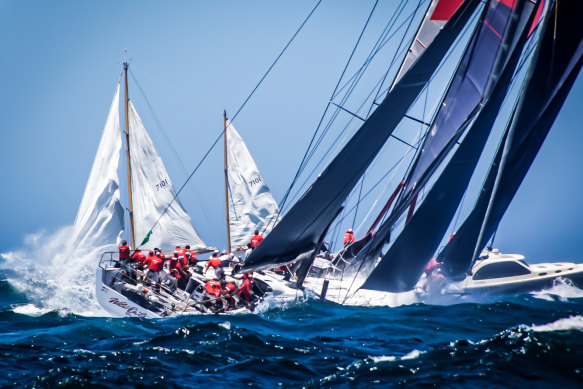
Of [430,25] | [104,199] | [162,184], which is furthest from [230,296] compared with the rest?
[430,25]

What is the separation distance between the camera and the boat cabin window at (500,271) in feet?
69.7

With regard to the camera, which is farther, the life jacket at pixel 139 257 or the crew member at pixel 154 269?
the life jacket at pixel 139 257

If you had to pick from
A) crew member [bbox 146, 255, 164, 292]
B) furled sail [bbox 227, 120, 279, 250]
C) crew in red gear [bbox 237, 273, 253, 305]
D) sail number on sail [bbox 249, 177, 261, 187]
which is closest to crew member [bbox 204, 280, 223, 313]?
crew in red gear [bbox 237, 273, 253, 305]

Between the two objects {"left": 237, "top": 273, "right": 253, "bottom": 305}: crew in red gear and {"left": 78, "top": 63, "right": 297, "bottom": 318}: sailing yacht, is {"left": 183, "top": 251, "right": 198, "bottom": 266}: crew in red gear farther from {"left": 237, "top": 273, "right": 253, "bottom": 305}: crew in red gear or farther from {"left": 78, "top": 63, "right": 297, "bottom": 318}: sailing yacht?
{"left": 78, "top": 63, "right": 297, "bottom": 318}: sailing yacht

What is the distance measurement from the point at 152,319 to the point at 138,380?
592 cm

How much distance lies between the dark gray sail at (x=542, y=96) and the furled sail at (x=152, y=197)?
12.7 meters

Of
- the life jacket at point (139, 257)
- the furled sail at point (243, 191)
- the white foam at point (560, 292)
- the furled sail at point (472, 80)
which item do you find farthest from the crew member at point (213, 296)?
the furled sail at point (243, 191)

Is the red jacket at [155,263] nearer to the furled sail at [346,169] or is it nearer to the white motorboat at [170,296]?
the white motorboat at [170,296]

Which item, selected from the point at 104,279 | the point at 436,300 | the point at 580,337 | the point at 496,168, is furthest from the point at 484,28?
the point at 104,279

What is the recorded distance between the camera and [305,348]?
11398 mm

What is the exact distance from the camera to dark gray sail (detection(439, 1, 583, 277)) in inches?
518

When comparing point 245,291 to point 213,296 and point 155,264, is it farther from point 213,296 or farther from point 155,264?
point 155,264

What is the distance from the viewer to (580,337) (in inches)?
444

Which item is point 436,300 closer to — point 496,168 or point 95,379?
point 496,168
